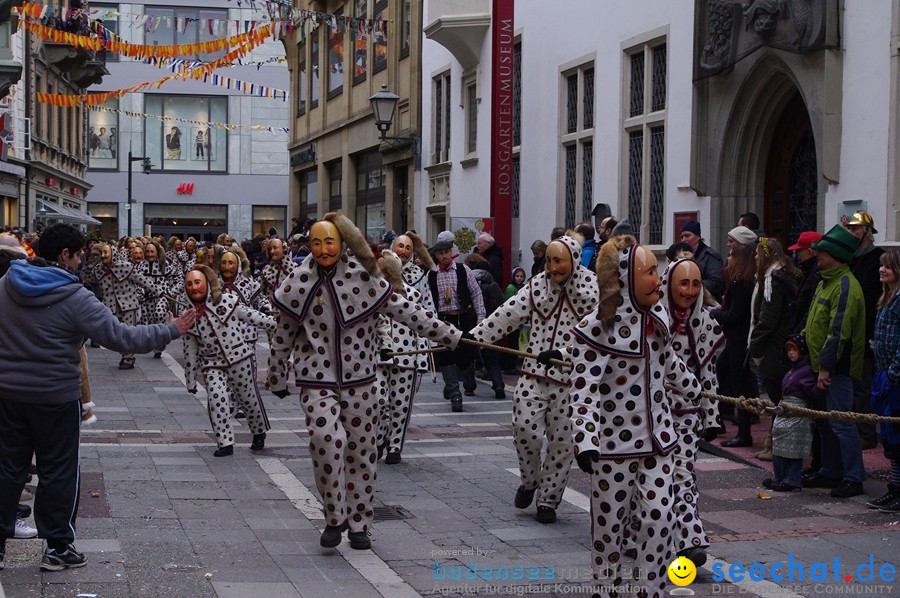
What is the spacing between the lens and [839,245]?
9.23m

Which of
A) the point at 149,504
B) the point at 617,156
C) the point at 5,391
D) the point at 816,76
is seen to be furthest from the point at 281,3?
the point at 5,391

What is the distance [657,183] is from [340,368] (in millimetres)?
10500

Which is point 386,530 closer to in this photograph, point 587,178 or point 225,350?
point 225,350

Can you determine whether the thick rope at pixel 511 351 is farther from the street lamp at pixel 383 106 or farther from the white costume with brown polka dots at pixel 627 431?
the street lamp at pixel 383 106

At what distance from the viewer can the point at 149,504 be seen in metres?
8.77

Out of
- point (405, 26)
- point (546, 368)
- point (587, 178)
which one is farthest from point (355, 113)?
point (546, 368)

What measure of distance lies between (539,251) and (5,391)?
10667mm

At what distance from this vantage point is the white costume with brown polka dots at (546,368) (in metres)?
8.28

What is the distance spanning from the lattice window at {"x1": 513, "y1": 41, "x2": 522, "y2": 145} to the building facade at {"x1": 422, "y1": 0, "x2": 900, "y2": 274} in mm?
38

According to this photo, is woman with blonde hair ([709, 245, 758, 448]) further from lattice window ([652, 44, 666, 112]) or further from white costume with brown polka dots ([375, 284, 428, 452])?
lattice window ([652, 44, 666, 112])

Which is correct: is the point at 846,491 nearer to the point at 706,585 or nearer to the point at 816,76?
the point at 706,585

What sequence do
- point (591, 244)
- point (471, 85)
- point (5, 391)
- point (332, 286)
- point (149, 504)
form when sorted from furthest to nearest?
1. point (471, 85)
2. point (591, 244)
3. point (149, 504)
4. point (332, 286)
5. point (5, 391)

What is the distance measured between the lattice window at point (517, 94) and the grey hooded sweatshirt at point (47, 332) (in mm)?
16228

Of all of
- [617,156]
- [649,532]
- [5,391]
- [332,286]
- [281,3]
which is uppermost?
[281,3]
